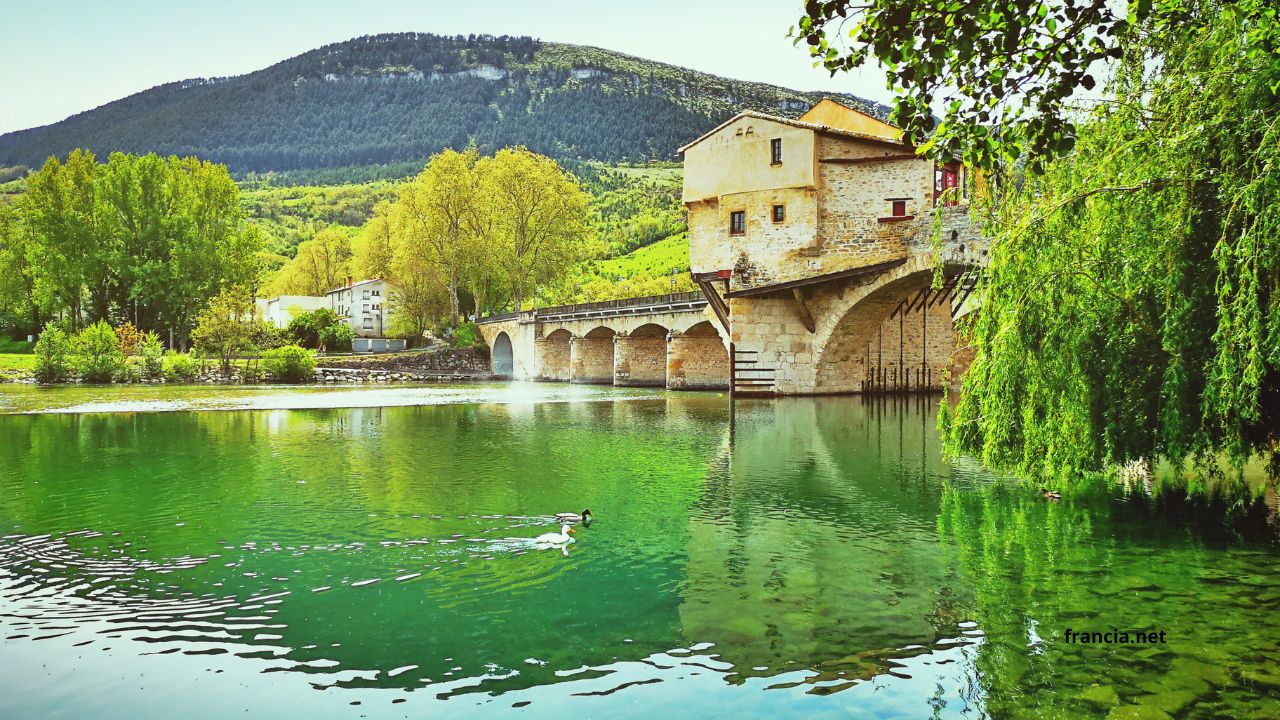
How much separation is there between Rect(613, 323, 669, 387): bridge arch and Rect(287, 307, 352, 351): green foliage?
1074 inches

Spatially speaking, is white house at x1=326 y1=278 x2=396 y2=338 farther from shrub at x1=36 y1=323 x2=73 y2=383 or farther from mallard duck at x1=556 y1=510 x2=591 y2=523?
mallard duck at x1=556 y1=510 x2=591 y2=523

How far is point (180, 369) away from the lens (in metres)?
46.9

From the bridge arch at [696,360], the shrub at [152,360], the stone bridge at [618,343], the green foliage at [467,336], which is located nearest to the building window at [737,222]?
the stone bridge at [618,343]

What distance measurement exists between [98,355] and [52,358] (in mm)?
2037

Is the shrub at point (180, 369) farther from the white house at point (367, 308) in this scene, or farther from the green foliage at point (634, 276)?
the white house at point (367, 308)

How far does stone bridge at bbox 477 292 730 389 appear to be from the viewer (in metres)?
40.5

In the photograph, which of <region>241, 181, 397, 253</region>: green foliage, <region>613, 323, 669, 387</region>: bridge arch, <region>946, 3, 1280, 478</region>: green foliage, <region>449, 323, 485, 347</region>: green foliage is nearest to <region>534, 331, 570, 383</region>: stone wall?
<region>449, 323, 485, 347</region>: green foliage

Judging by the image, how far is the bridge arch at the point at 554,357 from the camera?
2184 inches

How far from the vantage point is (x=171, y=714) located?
520cm

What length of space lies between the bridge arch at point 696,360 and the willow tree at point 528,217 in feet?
61.6

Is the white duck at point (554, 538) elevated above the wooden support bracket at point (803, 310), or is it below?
below

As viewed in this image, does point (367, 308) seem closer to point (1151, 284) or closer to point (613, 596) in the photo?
point (613, 596)

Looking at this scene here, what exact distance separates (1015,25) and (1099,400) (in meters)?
5.41

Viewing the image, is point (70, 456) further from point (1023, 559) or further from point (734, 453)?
point (1023, 559)
